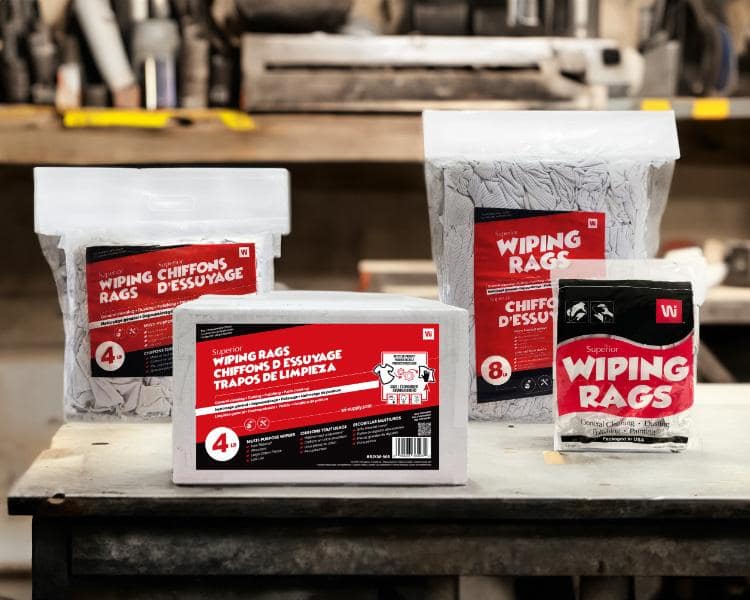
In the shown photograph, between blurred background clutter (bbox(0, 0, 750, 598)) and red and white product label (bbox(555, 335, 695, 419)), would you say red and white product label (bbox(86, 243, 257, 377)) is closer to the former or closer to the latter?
red and white product label (bbox(555, 335, 695, 419))

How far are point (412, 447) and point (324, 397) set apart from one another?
0.08 metres

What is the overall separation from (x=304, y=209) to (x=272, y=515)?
2.31 m

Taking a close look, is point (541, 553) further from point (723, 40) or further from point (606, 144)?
point (723, 40)

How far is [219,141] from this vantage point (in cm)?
231

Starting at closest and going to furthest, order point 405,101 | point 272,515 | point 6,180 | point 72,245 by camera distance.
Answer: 1. point 272,515
2. point 72,245
3. point 405,101
4. point 6,180

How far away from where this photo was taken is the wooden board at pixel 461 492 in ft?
2.40

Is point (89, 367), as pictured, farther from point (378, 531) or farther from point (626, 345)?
point (626, 345)

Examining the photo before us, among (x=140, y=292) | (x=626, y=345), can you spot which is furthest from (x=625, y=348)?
(x=140, y=292)

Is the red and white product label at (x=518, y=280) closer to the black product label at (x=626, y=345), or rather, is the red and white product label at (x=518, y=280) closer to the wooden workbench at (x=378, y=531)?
the black product label at (x=626, y=345)

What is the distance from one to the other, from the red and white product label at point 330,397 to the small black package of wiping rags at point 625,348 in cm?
16

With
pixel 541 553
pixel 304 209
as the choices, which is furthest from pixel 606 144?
pixel 304 209

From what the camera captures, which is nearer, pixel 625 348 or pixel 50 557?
pixel 50 557

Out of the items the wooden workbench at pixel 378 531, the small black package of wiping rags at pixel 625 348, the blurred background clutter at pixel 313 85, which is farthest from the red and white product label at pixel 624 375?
the blurred background clutter at pixel 313 85

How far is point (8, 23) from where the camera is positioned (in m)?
2.37
